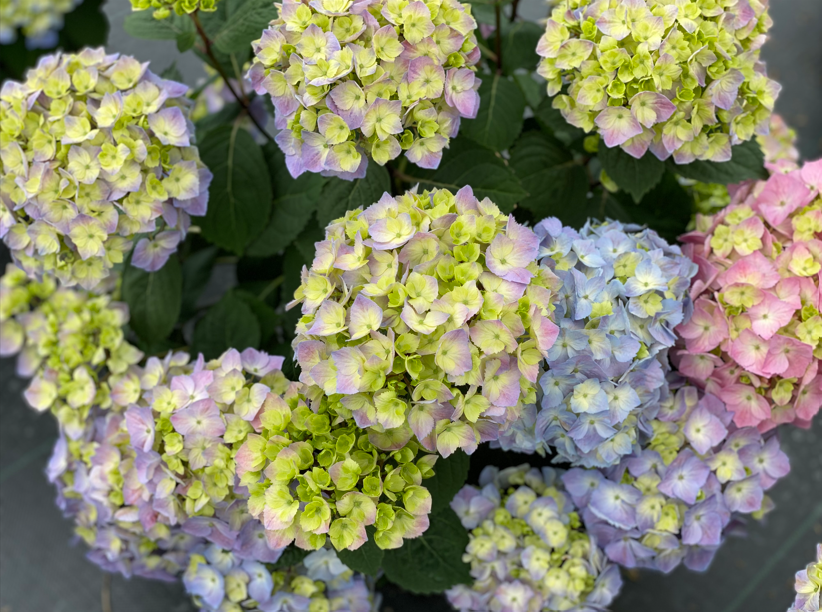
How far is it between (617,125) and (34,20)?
1071mm

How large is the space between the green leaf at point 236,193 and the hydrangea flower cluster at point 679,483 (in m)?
0.40

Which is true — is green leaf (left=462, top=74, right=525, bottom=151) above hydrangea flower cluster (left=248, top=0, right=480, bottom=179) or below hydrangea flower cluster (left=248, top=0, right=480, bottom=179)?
below

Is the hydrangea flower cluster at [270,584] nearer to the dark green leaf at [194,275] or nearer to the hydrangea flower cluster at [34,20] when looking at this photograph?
the dark green leaf at [194,275]

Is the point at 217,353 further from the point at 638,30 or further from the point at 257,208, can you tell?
the point at 638,30

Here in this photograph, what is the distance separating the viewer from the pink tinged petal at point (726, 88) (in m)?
0.62

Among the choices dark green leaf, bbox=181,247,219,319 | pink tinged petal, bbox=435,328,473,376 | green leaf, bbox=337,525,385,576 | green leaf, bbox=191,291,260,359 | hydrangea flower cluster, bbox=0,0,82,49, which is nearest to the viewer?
pink tinged petal, bbox=435,328,473,376

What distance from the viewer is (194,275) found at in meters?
0.95

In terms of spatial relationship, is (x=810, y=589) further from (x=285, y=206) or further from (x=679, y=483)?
(x=285, y=206)

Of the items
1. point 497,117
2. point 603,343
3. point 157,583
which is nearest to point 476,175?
point 497,117

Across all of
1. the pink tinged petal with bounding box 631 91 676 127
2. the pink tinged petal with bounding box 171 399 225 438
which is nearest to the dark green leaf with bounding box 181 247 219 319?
the pink tinged petal with bounding box 171 399 225 438

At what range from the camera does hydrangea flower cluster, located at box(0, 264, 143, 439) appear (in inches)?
30.5

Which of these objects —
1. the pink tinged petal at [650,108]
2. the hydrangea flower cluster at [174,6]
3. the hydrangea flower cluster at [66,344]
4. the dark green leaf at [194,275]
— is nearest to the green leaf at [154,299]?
→ the hydrangea flower cluster at [66,344]

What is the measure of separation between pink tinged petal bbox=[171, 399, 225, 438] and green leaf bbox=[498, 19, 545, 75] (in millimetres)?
449

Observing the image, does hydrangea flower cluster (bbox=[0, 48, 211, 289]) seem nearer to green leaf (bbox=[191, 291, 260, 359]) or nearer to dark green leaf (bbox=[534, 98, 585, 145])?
green leaf (bbox=[191, 291, 260, 359])
